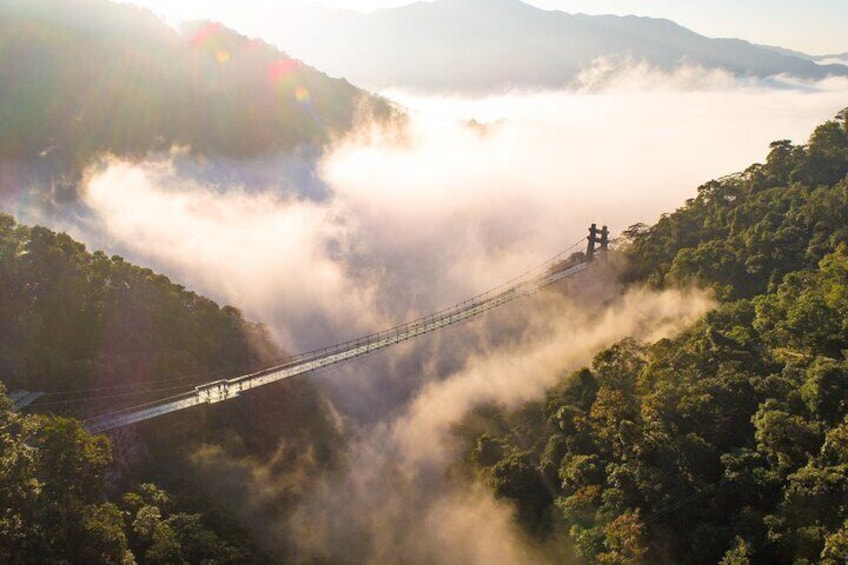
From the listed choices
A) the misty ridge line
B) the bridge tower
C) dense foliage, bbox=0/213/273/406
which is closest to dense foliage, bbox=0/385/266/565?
the misty ridge line

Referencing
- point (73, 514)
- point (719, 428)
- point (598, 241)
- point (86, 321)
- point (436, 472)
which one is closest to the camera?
point (73, 514)

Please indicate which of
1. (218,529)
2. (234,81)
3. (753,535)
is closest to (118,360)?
(218,529)

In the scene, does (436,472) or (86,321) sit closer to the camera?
(86,321)

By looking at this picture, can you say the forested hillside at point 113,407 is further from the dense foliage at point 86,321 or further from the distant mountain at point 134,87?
the distant mountain at point 134,87

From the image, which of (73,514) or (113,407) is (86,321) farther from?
(73,514)

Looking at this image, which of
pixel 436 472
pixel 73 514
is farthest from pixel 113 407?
pixel 436 472
